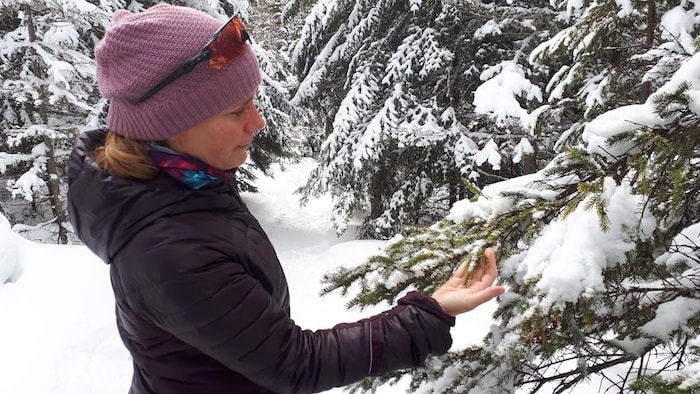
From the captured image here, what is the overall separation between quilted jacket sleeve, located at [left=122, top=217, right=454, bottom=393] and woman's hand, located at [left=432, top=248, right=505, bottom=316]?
41mm

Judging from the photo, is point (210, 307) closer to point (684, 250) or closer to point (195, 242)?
point (195, 242)

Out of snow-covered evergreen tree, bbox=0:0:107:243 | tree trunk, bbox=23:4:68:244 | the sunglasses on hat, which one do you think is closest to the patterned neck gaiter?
the sunglasses on hat

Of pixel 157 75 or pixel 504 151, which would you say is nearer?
pixel 157 75

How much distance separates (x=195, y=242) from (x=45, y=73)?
11515 mm

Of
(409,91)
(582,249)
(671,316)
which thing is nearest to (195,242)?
(582,249)

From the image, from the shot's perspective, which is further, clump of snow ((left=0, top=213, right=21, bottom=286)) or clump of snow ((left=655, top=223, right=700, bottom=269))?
clump of snow ((left=0, top=213, right=21, bottom=286))

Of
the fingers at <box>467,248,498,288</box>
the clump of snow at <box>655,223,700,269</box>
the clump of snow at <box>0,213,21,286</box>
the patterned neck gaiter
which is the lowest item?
the clump of snow at <box>0,213,21,286</box>

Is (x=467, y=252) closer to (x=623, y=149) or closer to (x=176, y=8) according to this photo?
(x=623, y=149)

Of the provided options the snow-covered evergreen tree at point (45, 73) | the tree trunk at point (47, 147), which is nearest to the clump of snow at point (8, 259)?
the snow-covered evergreen tree at point (45, 73)

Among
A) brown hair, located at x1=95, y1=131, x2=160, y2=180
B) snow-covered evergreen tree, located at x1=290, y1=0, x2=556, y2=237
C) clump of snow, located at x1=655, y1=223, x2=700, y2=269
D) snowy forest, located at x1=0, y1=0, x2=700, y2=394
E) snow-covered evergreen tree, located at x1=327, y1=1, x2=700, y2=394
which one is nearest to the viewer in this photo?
brown hair, located at x1=95, y1=131, x2=160, y2=180

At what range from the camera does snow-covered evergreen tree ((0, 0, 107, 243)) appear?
973 centimetres

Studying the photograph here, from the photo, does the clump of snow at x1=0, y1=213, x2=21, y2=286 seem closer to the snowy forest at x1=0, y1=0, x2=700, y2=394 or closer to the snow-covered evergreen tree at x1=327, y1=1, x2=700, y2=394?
the snowy forest at x1=0, y1=0, x2=700, y2=394

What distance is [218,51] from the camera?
139 centimetres

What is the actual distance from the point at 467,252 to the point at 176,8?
1.22 meters
